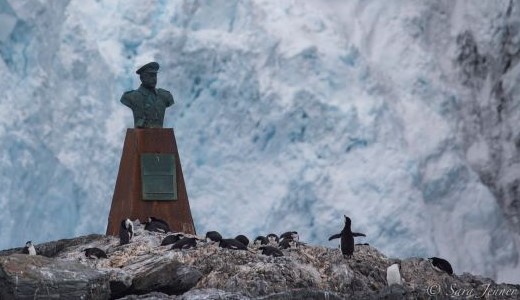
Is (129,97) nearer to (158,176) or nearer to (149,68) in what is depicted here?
(149,68)

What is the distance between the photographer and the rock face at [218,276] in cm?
1493

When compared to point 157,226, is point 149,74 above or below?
above

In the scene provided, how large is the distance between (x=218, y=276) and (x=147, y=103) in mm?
3873

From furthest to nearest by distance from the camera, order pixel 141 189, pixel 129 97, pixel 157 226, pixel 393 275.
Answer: pixel 129 97 → pixel 141 189 → pixel 157 226 → pixel 393 275

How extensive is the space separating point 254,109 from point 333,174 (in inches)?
73.2

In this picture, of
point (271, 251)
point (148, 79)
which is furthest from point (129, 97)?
point (271, 251)

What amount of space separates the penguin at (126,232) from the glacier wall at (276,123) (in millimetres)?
8694

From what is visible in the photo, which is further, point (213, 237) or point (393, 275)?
point (213, 237)

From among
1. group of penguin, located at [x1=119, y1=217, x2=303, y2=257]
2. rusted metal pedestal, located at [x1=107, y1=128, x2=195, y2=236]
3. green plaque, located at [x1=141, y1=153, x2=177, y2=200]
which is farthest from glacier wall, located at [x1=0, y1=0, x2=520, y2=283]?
group of penguin, located at [x1=119, y1=217, x2=303, y2=257]

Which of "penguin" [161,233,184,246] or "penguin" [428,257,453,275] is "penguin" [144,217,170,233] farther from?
"penguin" [428,257,453,275]

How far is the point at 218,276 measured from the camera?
51.7ft

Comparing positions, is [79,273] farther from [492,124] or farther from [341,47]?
[492,124]

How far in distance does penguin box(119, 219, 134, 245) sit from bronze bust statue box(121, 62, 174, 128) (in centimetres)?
182

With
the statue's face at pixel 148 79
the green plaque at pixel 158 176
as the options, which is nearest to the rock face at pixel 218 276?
the green plaque at pixel 158 176
